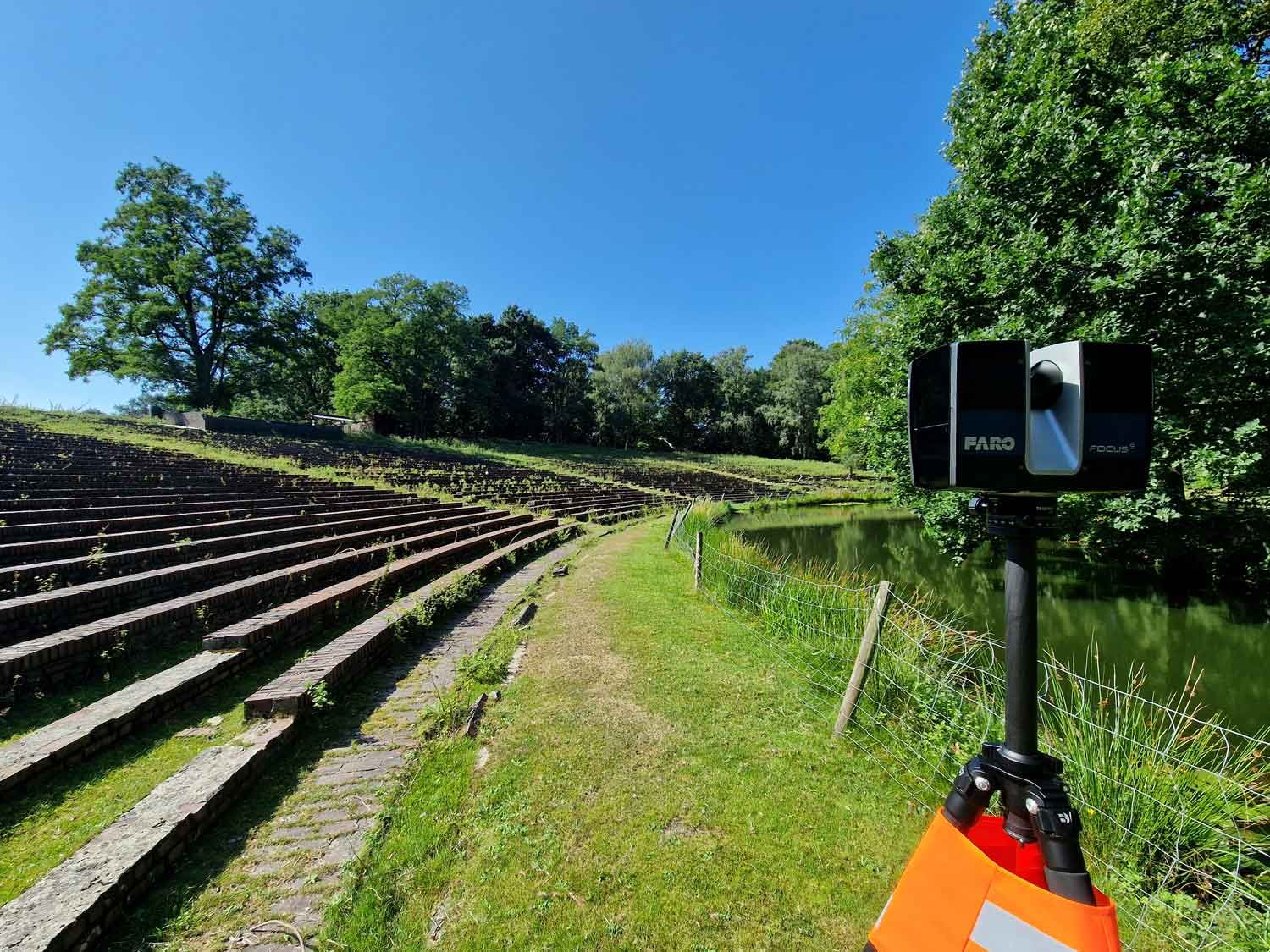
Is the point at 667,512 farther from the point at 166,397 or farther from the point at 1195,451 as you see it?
the point at 166,397

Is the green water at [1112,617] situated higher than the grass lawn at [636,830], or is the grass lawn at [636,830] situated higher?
the grass lawn at [636,830]

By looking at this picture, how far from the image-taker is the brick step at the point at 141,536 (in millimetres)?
5191

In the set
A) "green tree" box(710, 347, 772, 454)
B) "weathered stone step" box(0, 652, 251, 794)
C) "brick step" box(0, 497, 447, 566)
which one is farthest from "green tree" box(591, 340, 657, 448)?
"weathered stone step" box(0, 652, 251, 794)

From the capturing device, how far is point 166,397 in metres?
33.4

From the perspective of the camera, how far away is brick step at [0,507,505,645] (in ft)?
12.9

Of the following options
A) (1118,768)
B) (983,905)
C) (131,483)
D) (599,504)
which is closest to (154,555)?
(131,483)

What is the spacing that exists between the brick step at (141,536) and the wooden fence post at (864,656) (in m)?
7.61

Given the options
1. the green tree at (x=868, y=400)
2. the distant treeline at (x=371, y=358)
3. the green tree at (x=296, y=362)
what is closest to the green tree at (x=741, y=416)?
the distant treeline at (x=371, y=358)

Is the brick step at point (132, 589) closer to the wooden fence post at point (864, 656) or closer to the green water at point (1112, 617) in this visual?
the wooden fence post at point (864, 656)

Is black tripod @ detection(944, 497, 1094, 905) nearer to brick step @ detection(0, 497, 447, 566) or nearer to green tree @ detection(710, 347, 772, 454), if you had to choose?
brick step @ detection(0, 497, 447, 566)

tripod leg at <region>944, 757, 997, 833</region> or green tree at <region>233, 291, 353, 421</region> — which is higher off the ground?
green tree at <region>233, 291, 353, 421</region>

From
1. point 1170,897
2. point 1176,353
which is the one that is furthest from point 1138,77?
point 1170,897

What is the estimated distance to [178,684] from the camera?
3469 mm

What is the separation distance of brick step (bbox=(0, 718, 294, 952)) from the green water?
5405 millimetres
